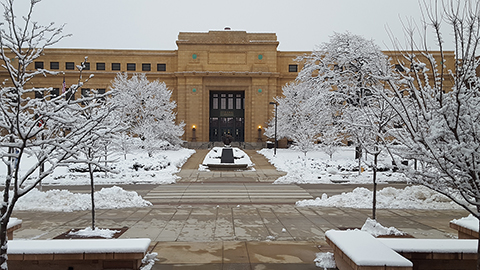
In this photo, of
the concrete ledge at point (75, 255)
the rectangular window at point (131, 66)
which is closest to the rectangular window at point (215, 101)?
the rectangular window at point (131, 66)

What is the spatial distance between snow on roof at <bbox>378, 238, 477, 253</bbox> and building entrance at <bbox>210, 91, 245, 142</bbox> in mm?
57720

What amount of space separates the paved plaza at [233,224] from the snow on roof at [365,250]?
3.28 feet

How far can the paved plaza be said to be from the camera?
7.71 m

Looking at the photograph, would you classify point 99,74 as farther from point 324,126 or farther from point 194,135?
point 324,126

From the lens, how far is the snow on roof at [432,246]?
20.6ft

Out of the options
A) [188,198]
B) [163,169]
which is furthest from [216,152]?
[188,198]

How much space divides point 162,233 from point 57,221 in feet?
13.4

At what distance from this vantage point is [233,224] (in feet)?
36.3

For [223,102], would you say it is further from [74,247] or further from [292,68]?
[74,247]

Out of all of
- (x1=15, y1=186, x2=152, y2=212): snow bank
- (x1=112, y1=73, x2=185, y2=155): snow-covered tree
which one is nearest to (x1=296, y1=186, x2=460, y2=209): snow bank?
(x1=15, y1=186, x2=152, y2=212): snow bank

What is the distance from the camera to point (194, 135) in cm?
6034

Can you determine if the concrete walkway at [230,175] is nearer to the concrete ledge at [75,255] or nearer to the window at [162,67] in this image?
the concrete ledge at [75,255]

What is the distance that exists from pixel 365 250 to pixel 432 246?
148 cm

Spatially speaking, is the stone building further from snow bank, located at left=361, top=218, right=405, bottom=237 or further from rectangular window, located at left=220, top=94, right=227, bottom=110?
snow bank, located at left=361, top=218, right=405, bottom=237
